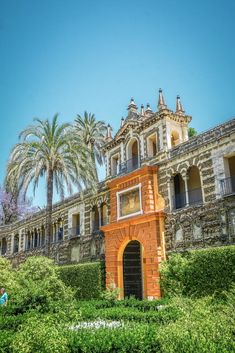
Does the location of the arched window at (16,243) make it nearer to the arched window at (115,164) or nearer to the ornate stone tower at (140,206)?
the arched window at (115,164)

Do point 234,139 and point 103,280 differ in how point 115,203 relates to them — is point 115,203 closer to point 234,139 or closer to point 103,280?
point 103,280

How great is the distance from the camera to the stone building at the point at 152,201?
650 inches

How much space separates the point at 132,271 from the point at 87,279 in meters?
2.95

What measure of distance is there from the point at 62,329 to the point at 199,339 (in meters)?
3.09

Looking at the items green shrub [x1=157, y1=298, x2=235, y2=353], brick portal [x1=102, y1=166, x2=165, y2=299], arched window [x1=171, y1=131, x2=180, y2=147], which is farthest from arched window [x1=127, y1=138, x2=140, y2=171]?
green shrub [x1=157, y1=298, x2=235, y2=353]

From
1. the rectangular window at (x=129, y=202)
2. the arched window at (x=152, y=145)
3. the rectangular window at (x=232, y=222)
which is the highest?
the arched window at (x=152, y=145)

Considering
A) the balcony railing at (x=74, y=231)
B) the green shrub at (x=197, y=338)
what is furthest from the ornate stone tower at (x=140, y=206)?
the green shrub at (x=197, y=338)

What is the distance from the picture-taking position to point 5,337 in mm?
6801

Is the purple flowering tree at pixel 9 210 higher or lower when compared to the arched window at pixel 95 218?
higher

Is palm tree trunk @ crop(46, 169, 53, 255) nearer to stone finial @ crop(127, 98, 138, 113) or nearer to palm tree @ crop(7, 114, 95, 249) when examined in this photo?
palm tree @ crop(7, 114, 95, 249)

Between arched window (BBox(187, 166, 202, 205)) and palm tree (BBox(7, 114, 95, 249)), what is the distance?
5.98 metres

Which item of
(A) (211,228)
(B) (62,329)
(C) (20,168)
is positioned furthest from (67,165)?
(B) (62,329)

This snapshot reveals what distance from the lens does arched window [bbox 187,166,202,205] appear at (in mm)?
18559

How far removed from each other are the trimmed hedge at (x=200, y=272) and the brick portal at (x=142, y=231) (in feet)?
3.41
